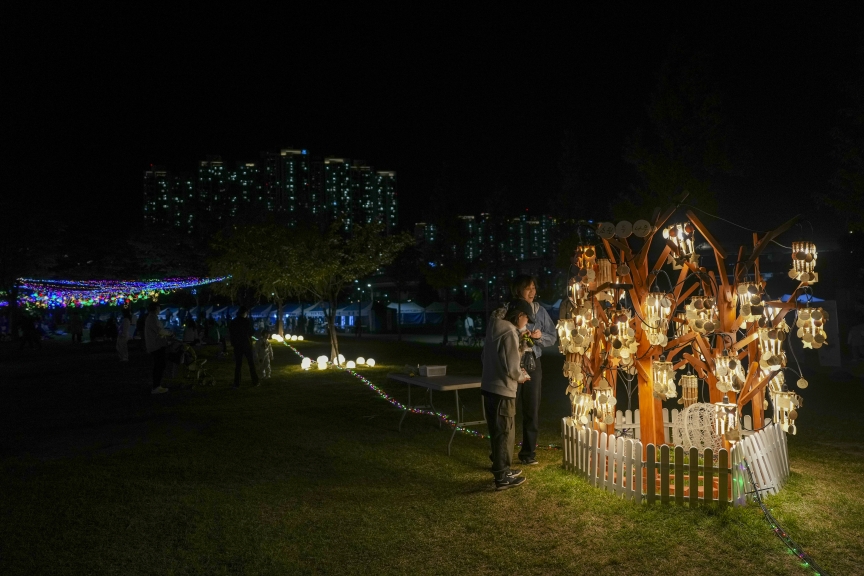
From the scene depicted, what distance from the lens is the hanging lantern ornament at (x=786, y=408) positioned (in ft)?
17.4

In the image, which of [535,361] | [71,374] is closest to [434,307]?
[71,374]

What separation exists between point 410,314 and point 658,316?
4313cm

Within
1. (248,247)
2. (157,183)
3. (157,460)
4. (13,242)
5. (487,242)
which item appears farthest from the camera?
(157,183)

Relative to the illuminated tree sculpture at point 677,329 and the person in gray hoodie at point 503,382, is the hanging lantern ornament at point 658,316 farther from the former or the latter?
the person in gray hoodie at point 503,382

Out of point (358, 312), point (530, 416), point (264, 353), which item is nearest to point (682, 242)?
point (530, 416)

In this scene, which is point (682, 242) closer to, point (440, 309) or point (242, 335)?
point (242, 335)

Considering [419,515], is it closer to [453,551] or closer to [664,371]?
[453,551]

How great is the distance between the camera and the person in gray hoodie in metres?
5.50

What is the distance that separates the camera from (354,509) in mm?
5141

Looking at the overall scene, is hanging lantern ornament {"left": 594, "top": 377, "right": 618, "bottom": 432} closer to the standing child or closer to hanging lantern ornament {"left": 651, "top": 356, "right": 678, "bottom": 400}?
hanging lantern ornament {"left": 651, "top": 356, "right": 678, "bottom": 400}

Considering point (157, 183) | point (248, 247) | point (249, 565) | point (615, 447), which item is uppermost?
point (157, 183)

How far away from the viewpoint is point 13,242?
104 ft

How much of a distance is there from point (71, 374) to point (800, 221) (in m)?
17.6

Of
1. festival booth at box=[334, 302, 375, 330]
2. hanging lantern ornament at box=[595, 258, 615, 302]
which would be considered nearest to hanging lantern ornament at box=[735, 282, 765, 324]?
hanging lantern ornament at box=[595, 258, 615, 302]
